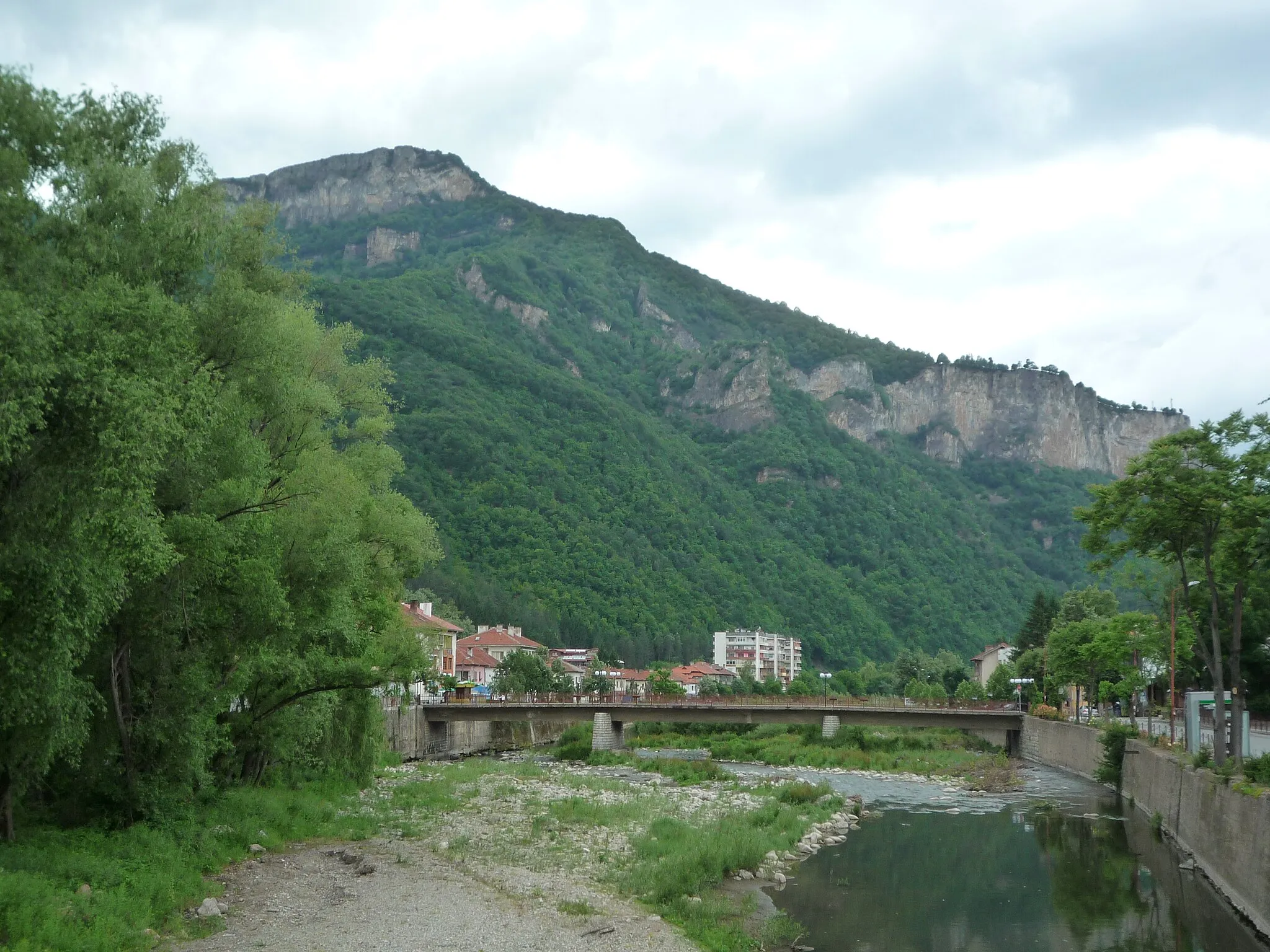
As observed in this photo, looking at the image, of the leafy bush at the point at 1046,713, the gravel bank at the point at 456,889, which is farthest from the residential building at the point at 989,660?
the gravel bank at the point at 456,889

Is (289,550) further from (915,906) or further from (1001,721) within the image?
(1001,721)

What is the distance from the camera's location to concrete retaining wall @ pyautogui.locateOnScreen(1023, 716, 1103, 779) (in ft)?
173

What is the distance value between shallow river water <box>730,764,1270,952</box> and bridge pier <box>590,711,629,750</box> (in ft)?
100.0

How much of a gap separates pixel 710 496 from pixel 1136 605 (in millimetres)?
87744

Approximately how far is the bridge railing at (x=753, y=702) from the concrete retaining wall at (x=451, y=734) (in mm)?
2071

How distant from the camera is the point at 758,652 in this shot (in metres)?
182

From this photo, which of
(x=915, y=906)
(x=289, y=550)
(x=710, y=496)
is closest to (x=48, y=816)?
(x=289, y=550)

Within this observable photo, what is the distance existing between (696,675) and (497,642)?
36.5 metres

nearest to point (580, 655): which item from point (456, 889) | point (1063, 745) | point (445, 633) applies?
point (445, 633)

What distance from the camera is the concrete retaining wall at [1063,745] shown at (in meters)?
52.8

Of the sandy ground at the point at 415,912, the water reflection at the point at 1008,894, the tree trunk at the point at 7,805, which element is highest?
the tree trunk at the point at 7,805

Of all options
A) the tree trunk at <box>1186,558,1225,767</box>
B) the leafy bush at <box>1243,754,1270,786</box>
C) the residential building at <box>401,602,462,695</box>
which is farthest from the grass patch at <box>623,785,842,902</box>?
the residential building at <box>401,602,462,695</box>

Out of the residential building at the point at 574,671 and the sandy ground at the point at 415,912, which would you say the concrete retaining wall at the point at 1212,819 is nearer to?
the sandy ground at the point at 415,912

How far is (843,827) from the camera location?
1452 inches
